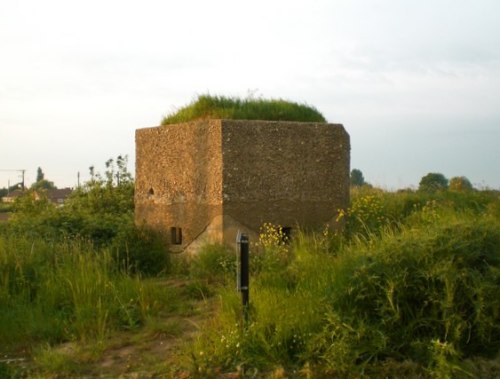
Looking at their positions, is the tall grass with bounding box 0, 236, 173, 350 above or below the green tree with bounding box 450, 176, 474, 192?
below

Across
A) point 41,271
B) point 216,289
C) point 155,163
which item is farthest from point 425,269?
point 155,163

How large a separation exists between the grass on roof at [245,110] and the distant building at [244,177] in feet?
1.12

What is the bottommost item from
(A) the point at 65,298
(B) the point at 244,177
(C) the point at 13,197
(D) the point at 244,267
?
(A) the point at 65,298

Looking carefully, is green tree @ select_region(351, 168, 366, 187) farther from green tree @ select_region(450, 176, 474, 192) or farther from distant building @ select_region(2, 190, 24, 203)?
distant building @ select_region(2, 190, 24, 203)

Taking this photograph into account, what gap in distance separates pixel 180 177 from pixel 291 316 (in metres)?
3.62

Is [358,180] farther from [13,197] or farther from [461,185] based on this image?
[13,197]

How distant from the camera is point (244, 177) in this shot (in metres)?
7.51

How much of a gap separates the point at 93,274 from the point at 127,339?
1.10m

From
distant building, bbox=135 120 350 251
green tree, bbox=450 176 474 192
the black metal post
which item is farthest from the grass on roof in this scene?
green tree, bbox=450 176 474 192

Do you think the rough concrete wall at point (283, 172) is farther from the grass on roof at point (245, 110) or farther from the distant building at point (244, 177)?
the grass on roof at point (245, 110)

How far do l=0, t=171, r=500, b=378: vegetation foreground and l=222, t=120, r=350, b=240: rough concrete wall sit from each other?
109 centimetres

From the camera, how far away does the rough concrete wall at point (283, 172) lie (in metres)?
7.49

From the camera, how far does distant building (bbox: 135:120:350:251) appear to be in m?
Answer: 7.49

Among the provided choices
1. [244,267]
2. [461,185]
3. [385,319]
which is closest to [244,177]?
[244,267]
